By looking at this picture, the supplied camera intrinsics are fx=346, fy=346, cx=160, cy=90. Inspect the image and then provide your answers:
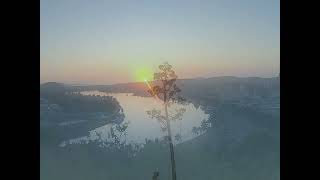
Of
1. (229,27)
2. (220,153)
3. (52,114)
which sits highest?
(229,27)

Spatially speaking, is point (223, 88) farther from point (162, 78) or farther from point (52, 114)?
point (52, 114)

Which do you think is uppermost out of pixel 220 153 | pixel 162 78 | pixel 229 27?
Answer: pixel 229 27
